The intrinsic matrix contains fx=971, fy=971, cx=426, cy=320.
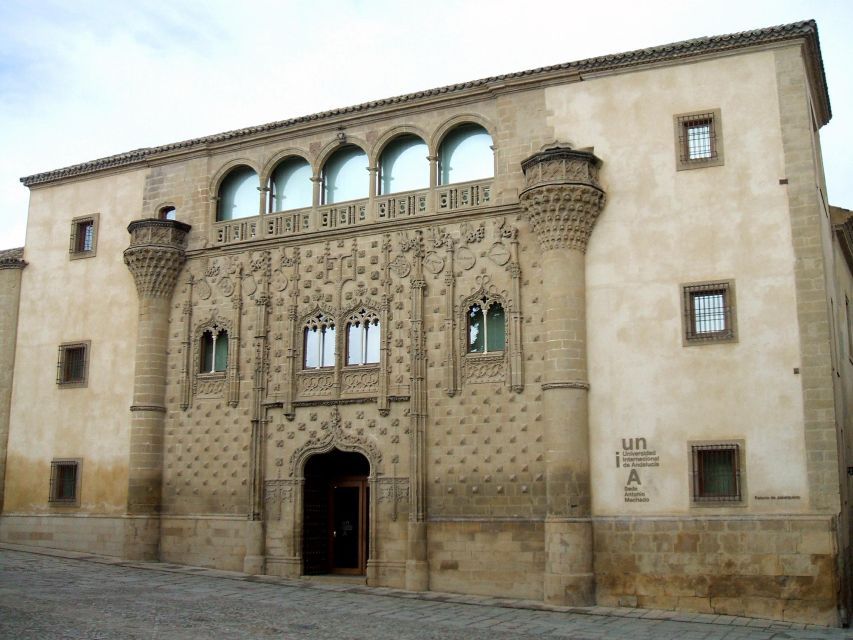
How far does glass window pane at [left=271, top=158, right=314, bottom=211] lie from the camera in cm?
2391

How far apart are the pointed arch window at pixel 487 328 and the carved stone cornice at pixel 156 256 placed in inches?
321

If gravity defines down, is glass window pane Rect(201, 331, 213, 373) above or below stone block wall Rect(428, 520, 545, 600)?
above

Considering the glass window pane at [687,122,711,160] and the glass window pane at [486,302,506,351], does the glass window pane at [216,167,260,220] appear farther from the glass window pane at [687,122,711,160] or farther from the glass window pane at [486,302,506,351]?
the glass window pane at [687,122,711,160]

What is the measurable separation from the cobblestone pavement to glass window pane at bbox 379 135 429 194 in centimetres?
909

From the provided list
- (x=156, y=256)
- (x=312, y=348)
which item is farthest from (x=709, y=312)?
(x=156, y=256)

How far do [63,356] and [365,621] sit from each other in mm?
13853

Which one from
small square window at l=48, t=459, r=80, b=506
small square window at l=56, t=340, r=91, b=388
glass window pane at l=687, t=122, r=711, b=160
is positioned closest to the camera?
glass window pane at l=687, t=122, r=711, b=160

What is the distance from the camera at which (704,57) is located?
64.2ft

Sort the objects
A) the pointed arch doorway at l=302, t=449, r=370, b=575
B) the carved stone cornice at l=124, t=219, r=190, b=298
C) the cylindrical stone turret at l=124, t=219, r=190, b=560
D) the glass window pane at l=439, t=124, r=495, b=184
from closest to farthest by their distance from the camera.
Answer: the glass window pane at l=439, t=124, r=495, b=184 < the pointed arch doorway at l=302, t=449, r=370, b=575 < the cylindrical stone turret at l=124, t=219, r=190, b=560 < the carved stone cornice at l=124, t=219, r=190, b=298

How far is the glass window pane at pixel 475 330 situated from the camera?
68.9 ft

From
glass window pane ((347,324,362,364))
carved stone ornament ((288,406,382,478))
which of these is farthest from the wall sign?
glass window pane ((347,324,362,364))

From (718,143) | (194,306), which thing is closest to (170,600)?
(194,306)

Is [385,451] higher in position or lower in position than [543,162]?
lower

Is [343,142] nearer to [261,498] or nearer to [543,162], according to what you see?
[543,162]
